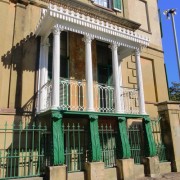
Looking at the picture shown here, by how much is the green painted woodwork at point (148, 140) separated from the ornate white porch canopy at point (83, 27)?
3.16 meters

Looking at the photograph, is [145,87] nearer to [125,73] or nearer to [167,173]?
[125,73]

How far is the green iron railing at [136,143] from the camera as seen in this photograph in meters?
8.67

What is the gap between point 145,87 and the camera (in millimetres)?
11570

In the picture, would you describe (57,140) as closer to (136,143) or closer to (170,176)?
(136,143)

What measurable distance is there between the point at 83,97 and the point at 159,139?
12.8 feet

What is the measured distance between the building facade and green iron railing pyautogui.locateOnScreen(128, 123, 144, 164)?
0.12 feet

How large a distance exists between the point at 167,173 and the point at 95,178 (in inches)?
137

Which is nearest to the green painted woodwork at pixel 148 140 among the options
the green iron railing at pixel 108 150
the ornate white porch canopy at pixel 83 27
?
the green iron railing at pixel 108 150

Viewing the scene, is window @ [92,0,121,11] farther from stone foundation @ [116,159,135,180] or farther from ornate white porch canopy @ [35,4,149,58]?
stone foundation @ [116,159,135,180]

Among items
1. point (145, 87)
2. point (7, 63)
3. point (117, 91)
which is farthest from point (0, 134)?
point (145, 87)

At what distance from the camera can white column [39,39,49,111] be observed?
792 centimetres

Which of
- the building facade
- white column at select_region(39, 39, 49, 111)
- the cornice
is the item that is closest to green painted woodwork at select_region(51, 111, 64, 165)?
the building facade

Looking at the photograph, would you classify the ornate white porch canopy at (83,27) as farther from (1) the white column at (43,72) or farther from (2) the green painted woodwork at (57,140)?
(2) the green painted woodwork at (57,140)

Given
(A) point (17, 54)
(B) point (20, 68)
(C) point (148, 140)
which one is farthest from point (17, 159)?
(C) point (148, 140)
